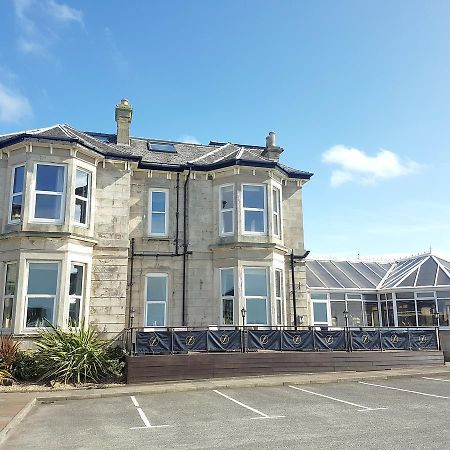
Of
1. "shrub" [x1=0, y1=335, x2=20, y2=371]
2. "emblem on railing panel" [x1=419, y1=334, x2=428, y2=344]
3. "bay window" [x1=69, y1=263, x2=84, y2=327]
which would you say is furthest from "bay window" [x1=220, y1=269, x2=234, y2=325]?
"emblem on railing panel" [x1=419, y1=334, x2=428, y2=344]

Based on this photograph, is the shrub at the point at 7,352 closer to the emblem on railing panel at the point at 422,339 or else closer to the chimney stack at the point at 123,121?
the chimney stack at the point at 123,121

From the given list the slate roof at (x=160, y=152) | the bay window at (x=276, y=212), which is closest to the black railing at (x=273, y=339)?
the bay window at (x=276, y=212)

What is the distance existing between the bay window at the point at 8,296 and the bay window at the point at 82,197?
271 centimetres

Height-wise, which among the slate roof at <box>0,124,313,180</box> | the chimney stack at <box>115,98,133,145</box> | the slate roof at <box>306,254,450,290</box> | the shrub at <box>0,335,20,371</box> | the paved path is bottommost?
the paved path

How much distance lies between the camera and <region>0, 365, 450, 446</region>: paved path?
367 inches

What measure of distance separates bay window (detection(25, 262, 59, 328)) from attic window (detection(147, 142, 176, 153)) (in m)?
7.61

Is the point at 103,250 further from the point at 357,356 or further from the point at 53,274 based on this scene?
the point at 357,356

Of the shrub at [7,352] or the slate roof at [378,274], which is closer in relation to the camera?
the shrub at [7,352]

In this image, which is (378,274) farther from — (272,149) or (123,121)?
(123,121)

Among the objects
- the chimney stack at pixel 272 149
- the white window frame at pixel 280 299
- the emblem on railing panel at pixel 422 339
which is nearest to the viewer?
the white window frame at pixel 280 299

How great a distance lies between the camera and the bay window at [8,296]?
45.5 feet

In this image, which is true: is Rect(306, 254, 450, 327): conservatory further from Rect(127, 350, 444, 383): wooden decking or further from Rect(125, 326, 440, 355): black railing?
Rect(127, 350, 444, 383): wooden decking

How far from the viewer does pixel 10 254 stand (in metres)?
14.1

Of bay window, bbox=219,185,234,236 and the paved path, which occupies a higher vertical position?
bay window, bbox=219,185,234,236
